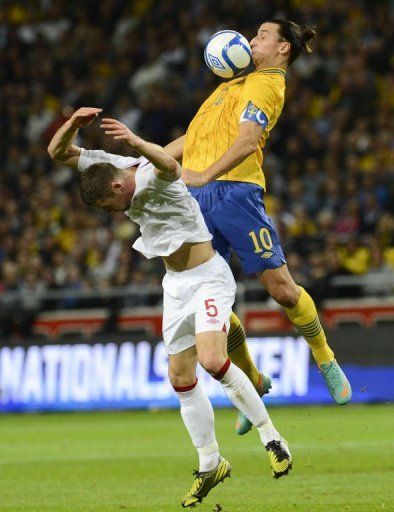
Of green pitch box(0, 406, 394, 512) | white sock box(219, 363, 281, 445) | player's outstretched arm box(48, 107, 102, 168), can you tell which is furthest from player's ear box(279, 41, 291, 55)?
green pitch box(0, 406, 394, 512)

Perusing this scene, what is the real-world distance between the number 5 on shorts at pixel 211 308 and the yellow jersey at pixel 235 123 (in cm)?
124

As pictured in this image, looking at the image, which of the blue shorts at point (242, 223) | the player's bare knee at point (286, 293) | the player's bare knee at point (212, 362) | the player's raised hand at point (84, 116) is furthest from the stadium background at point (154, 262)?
the player's raised hand at point (84, 116)

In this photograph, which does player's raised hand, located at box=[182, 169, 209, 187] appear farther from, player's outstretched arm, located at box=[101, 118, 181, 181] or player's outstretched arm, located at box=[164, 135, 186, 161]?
player's outstretched arm, located at box=[164, 135, 186, 161]

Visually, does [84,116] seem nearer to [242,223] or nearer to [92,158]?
[92,158]

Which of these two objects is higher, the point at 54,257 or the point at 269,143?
the point at 269,143

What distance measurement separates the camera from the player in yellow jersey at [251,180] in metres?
8.61

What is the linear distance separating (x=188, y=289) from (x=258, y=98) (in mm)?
1605

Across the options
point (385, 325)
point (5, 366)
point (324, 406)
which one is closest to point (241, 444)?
point (324, 406)

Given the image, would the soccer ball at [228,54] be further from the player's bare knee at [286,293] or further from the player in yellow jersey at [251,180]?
the player's bare knee at [286,293]

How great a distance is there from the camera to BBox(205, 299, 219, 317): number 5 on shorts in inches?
306

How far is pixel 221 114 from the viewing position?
886 cm

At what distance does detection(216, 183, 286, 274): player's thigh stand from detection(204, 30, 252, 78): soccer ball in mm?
875

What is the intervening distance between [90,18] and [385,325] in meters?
10.7

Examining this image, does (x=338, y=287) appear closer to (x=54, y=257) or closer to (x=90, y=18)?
(x=54, y=257)
